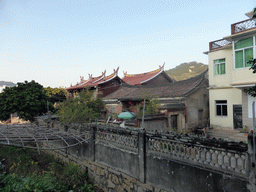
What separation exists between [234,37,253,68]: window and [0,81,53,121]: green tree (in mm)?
17406

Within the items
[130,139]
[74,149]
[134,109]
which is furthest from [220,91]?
[74,149]

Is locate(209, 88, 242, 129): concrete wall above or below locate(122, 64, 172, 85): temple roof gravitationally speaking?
below

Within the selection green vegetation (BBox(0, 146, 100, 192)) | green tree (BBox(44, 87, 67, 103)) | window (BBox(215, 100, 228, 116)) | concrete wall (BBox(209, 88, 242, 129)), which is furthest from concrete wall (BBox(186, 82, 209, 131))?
green tree (BBox(44, 87, 67, 103))

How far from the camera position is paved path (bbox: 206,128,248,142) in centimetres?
1084

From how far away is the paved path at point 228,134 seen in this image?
35.6 ft

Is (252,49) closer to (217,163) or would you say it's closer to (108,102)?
(217,163)

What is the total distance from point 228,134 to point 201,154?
880 cm

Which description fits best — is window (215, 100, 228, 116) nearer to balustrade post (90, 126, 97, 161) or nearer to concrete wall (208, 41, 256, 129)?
concrete wall (208, 41, 256, 129)

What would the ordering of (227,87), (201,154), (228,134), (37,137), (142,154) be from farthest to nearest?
(227,87) < (228,134) < (37,137) < (142,154) < (201,154)

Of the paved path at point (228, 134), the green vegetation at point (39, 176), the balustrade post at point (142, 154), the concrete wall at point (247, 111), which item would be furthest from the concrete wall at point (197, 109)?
the green vegetation at point (39, 176)

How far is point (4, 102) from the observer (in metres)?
16.2

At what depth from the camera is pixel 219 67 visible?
46.6 feet

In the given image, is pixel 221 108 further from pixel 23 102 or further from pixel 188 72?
pixel 188 72

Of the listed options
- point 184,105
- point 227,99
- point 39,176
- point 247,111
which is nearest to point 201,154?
point 39,176
